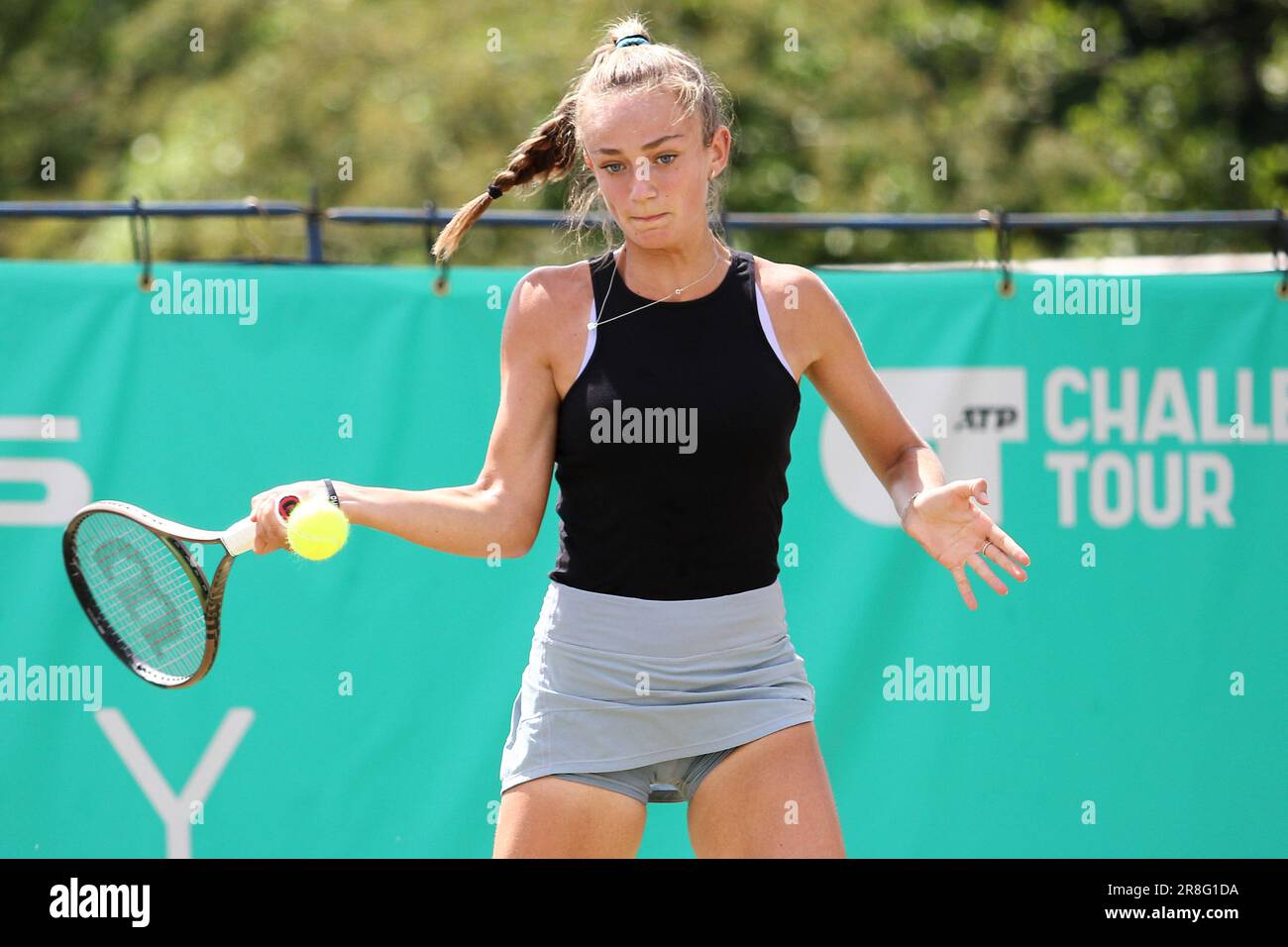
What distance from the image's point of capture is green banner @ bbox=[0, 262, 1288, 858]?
14.7ft

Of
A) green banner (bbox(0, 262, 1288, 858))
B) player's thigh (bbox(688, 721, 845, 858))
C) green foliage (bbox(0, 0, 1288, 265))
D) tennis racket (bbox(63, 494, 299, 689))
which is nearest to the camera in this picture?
player's thigh (bbox(688, 721, 845, 858))

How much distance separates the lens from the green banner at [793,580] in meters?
4.49

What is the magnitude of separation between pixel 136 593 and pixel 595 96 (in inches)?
58.1

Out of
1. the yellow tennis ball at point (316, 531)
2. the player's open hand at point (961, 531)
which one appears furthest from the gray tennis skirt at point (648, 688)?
the yellow tennis ball at point (316, 531)

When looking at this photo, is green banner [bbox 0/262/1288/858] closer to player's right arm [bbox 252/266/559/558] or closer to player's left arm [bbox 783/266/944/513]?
player's left arm [bbox 783/266/944/513]

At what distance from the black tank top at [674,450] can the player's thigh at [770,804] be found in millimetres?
313

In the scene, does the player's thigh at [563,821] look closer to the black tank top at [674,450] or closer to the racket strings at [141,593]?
the black tank top at [674,450]

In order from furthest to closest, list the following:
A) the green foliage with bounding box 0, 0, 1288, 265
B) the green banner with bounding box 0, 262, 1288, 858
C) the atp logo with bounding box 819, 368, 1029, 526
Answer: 1. the green foliage with bounding box 0, 0, 1288, 265
2. the atp logo with bounding box 819, 368, 1029, 526
3. the green banner with bounding box 0, 262, 1288, 858

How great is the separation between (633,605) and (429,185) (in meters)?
7.95

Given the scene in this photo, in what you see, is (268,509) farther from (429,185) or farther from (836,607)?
(429,185)

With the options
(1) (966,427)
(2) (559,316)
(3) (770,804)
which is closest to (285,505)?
(2) (559,316)

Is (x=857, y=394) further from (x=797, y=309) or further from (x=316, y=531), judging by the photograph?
(x=316, y=531)

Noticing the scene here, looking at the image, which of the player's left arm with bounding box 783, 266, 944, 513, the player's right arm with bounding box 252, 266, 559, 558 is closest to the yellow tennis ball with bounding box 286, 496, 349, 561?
the player's right arm with bounding box 252, 266, 559, 558

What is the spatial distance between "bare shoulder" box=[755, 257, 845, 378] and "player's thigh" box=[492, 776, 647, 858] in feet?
2.90
